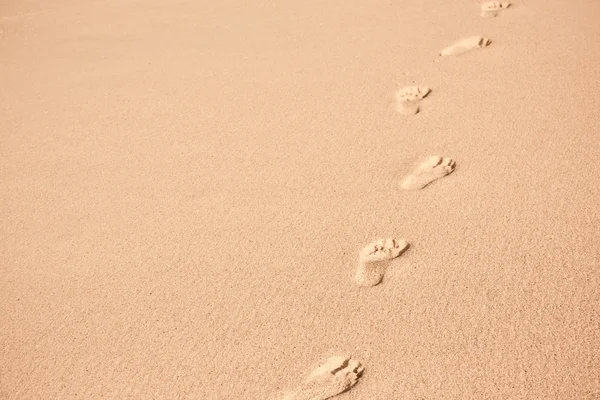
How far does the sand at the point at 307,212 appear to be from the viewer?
4.03 feet

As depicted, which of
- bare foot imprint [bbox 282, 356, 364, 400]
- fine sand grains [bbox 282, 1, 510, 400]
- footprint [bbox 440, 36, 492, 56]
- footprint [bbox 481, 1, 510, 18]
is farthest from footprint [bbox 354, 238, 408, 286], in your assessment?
footprint [bbox 481, 1, 510, 18]

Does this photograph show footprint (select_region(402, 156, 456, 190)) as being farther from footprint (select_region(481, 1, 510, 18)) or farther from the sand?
footprint (select_region(481, 1, 510, 18))

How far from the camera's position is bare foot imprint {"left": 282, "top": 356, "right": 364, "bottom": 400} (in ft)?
3.80

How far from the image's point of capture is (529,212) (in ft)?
4.85

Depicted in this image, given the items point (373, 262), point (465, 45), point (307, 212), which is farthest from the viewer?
point (465, 45)

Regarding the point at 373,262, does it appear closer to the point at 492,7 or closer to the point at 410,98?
the point at 410,98

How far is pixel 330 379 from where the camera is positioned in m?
1.18

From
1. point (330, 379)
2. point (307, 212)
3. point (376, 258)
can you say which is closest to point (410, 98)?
point (307, 212)

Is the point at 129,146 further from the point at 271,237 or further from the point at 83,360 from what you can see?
the point at 83,360

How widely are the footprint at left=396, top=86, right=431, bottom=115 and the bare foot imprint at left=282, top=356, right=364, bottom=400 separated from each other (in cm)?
110

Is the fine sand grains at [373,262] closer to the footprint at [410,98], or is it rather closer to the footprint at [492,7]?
the footprint at [410,98]

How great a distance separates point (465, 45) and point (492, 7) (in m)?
0.44

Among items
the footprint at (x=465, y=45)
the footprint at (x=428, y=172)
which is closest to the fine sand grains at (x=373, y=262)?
the footprint at (x=428, y=172)

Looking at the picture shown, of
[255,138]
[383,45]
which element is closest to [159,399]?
[255,138]
